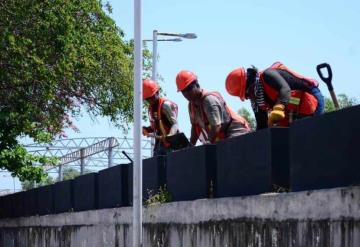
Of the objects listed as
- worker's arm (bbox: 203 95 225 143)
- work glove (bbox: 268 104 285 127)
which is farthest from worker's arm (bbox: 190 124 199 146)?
work glove (bbox: 268 104 285 127)

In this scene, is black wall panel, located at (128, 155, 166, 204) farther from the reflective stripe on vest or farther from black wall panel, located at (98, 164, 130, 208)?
the reflective stripe on vest

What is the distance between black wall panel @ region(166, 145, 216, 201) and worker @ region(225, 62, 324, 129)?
0.77 metres

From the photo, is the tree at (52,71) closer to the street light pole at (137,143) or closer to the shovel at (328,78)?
the street light pole at (137,143)

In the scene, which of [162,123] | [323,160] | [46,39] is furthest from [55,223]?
[323,160]

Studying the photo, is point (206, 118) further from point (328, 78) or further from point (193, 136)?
point (328, 78)

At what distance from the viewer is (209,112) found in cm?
1032

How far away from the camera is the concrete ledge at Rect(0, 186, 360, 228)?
22.9 ft

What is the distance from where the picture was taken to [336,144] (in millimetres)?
7336

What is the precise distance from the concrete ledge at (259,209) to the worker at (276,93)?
0.94 m

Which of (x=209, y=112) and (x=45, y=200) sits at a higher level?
(x=209, y=112)

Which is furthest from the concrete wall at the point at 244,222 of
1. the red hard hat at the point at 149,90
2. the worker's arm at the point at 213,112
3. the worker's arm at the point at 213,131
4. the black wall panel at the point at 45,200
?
the black wall panel at the point at 45,200

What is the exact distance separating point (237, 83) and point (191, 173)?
1456 mm

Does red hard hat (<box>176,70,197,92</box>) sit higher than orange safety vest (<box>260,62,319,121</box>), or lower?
higher

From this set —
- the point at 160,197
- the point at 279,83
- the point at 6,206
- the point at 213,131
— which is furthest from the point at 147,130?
the point at 6,206
